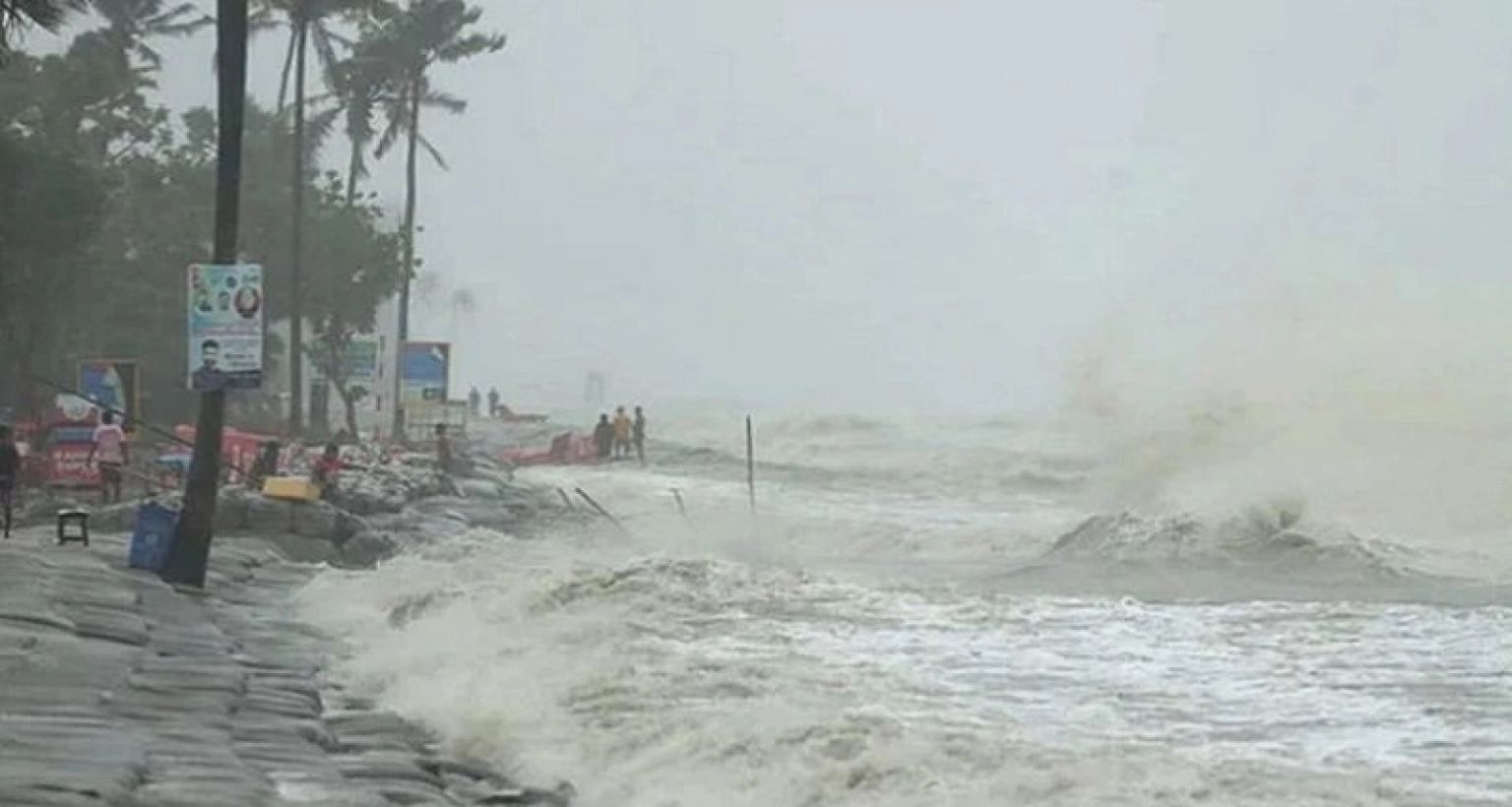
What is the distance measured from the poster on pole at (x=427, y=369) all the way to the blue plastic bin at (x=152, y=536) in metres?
23.8

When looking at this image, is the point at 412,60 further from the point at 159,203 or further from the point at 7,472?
the point at 7,472

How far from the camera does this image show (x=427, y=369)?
44.5 m

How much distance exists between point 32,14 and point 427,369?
2362 cm

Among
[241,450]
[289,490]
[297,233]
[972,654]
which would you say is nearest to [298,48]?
[297,233]

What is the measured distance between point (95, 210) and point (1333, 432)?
25.2 metres

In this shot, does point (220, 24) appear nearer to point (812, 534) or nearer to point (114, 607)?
point (114, 607)

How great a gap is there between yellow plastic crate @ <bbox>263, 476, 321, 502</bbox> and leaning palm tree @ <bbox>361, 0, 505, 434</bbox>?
91.7 ft

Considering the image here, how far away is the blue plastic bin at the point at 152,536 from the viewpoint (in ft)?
65.9

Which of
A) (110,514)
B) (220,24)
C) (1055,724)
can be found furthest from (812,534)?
(1055,724)

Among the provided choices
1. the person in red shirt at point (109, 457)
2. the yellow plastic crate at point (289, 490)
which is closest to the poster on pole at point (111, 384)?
the person in red shirt at point (109, 457)

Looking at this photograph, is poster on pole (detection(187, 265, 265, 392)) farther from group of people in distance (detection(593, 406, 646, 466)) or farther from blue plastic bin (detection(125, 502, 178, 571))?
group of people in distance (detection(593, 406, 646, 466))

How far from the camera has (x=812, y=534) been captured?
1399 inches

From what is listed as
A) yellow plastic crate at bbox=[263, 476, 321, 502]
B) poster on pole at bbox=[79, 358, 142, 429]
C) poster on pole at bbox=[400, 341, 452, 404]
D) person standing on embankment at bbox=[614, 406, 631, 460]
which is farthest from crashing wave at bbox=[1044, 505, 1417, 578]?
person standing on embankment at bbox=[614, 406, 631, 460]

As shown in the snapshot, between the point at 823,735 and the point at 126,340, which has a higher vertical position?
the point at 126,340
